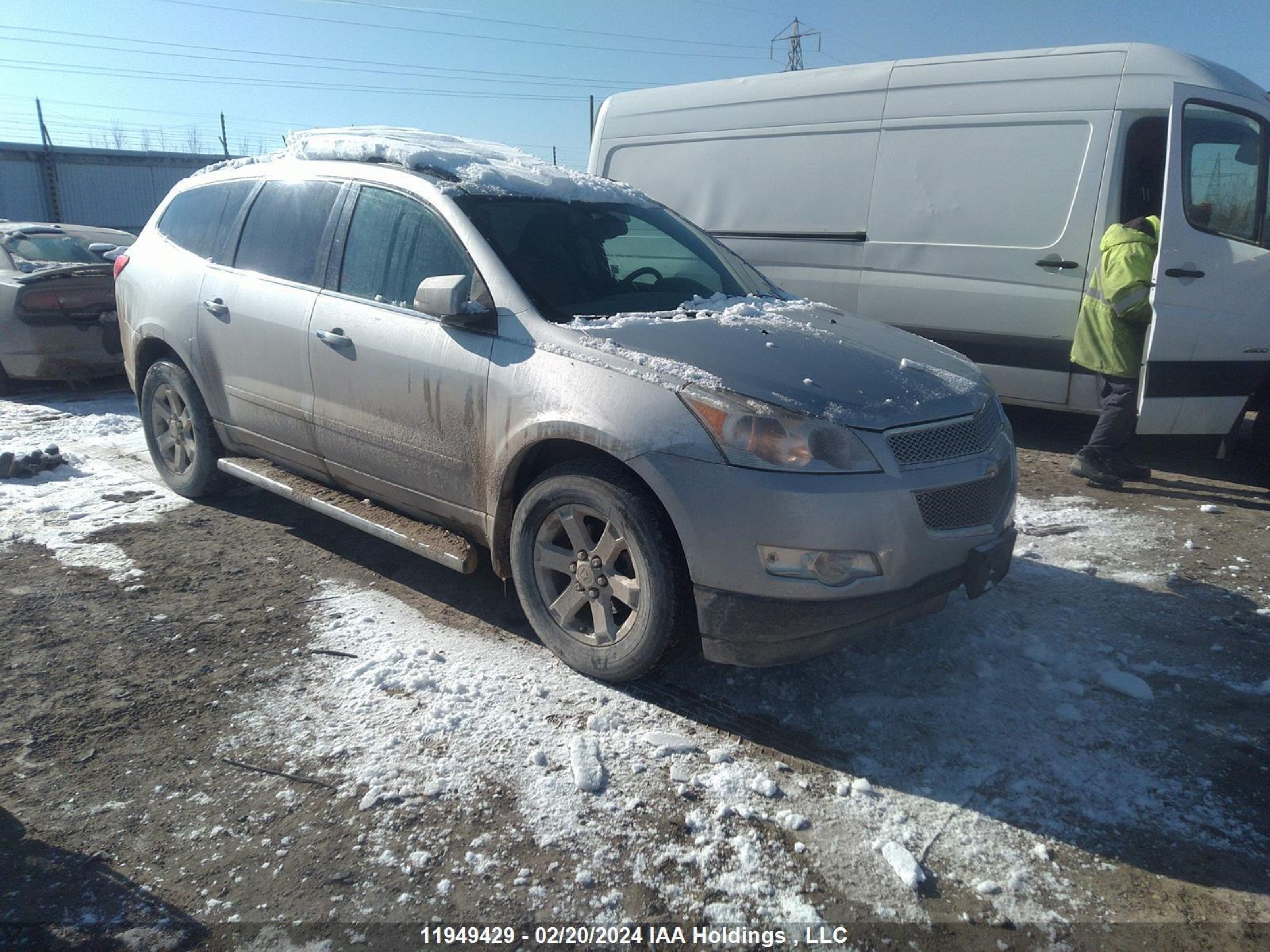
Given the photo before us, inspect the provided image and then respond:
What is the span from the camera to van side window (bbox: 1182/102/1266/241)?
5570 millimetres

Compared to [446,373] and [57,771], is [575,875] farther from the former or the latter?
[446,373]

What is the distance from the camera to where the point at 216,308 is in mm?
4574

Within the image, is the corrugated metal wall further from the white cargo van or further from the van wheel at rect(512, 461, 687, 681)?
the van wheel at rect(512, 461, 687, 681)

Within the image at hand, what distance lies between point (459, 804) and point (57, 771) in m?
1.28

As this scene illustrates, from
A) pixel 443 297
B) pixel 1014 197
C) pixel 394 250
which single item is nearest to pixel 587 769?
pixel 443 297

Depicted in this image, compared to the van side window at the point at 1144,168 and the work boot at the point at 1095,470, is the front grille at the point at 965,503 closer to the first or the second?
the work boot at the point at 1095,470

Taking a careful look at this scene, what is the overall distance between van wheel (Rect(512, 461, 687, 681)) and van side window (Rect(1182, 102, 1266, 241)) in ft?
14.9

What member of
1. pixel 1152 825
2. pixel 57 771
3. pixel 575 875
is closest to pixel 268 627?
pixel 57 771

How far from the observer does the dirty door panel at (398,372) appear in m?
3.51

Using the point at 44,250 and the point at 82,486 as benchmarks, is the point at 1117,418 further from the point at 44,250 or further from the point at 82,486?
the point at 44,250

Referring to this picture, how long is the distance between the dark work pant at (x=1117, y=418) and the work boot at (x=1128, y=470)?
0.05 meters

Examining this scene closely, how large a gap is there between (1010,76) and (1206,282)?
1.93m

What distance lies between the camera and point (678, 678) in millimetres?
3369

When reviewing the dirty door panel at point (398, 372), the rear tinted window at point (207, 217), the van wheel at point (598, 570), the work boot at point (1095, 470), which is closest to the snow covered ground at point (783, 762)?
the van wheel at point (598, 570)
